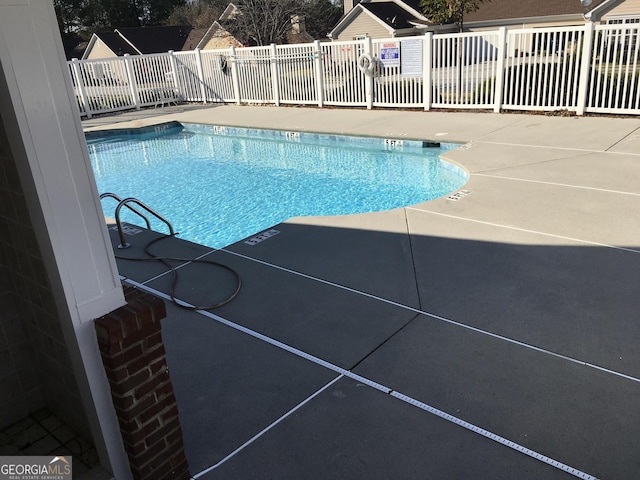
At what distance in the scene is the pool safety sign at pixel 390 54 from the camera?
12.3 meters

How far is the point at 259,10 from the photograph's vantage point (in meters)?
28.8

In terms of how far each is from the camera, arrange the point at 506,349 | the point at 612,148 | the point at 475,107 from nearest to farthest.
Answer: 1. the point at 506,349
2. the point at 612,148
3. the point at 475,107

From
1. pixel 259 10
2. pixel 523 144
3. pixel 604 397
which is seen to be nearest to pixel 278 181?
pixel 523 144

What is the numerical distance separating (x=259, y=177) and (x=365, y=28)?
23.3 metres

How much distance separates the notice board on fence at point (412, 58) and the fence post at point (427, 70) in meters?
0.11

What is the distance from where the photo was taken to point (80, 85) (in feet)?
52.1

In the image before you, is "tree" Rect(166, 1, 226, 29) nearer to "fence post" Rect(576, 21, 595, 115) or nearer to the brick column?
"fence post" Rect(576, 21, 595, 115)

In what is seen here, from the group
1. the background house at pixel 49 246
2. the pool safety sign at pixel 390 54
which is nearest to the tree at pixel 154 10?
the pool safety sign at pixel 390 54

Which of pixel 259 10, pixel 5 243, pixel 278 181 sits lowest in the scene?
pixel 278 181

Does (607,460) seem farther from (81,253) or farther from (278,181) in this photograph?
(278,181)

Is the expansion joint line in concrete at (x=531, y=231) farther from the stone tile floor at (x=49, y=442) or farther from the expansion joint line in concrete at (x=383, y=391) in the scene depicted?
the stone tile floor at (x=49, y=442)

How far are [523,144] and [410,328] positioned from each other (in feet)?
20.2

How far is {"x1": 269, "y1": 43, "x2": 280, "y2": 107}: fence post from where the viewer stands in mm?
14516

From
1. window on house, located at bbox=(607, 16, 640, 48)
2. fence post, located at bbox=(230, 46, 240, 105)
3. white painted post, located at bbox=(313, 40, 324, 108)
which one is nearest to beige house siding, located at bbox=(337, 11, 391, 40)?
fence post, located at bbox=(230, 46, 240, 105)
